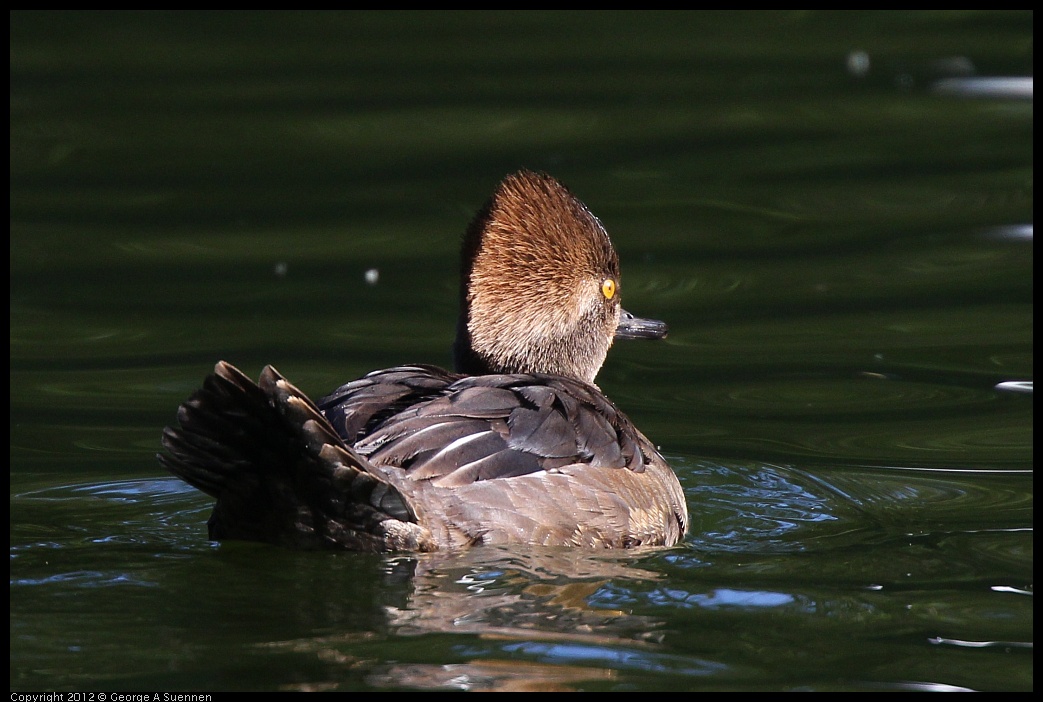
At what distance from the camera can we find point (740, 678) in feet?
15.4

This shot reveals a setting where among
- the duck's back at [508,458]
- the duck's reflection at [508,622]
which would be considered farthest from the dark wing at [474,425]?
the duck's reflection at [508,622]

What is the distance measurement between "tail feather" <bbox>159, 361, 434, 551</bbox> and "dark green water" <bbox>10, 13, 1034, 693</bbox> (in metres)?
0.12

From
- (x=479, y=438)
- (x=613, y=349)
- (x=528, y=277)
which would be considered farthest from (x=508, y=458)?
(x=613, y=349)

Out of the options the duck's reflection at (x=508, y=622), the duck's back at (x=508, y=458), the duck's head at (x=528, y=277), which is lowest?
the duck's reflection at (x=508, y=622)

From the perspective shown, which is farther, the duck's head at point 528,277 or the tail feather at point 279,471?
the duck's head at point 528,277

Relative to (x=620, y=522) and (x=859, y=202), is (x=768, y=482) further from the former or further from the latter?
(x=859, y=202)

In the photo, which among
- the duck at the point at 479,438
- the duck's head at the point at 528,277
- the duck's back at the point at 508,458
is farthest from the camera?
the duck's head at the point at 528,277

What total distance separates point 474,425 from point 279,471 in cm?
79

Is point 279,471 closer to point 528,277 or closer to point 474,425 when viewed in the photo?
point 474,425

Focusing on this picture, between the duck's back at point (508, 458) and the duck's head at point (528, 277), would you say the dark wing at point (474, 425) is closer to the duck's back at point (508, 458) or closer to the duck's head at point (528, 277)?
the duck's back at point (508, 458)

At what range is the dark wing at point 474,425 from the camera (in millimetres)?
5570

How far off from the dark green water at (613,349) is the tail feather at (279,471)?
121 millimetres

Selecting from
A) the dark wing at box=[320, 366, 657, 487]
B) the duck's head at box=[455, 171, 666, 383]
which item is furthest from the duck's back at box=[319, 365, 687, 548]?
the duck's head at box=[455, 171, 666, 383]

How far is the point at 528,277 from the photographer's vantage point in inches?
261
